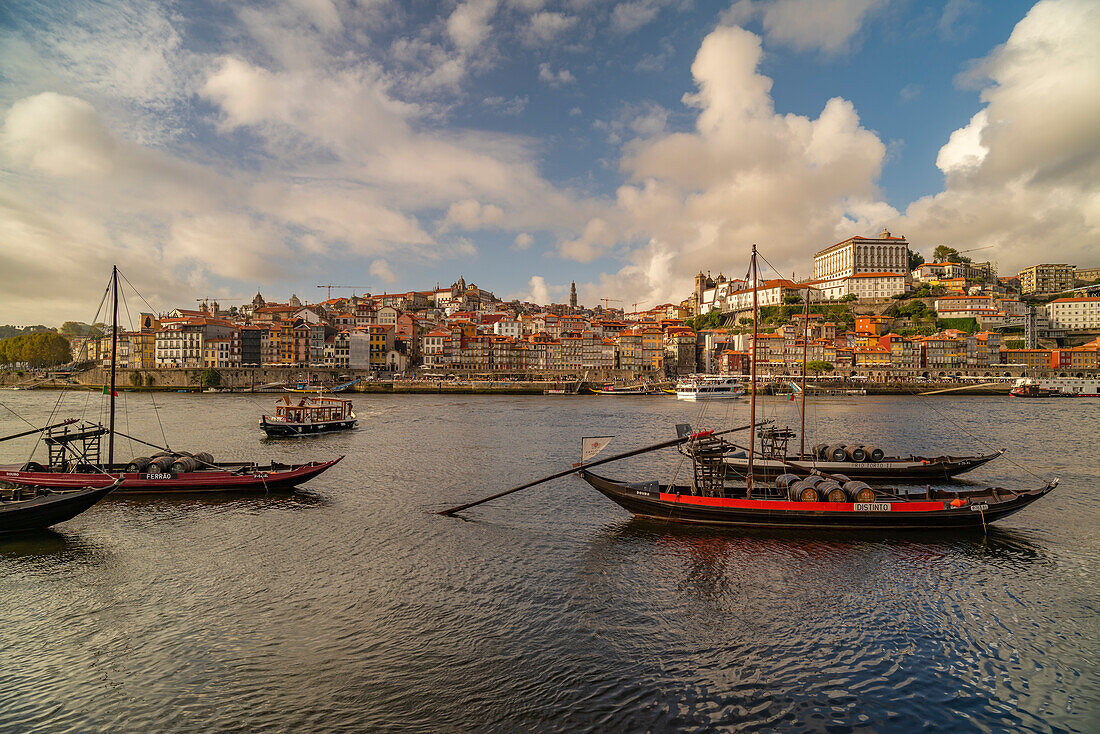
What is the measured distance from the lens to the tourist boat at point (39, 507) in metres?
15.2

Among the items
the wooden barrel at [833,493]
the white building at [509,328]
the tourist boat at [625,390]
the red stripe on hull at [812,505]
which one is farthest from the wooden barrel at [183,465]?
the white building at [509,328]

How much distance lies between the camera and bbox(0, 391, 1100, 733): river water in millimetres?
8328

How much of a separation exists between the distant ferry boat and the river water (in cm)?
7954

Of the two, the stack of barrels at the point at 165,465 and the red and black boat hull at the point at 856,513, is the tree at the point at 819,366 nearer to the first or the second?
the red and black boat hull at the point at 856,513

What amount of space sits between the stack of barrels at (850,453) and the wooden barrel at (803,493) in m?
9.11

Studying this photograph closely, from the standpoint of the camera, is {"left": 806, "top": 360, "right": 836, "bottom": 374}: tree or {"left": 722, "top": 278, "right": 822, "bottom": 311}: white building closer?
{"left": 806, "top": 360, "right": 836, "bottom": 374}: tree

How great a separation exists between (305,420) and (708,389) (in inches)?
2276

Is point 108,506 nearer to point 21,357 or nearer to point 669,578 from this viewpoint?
point 669,578

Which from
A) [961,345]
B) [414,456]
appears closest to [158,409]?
[414,456]

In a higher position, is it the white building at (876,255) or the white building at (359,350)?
the white building at (876,255)

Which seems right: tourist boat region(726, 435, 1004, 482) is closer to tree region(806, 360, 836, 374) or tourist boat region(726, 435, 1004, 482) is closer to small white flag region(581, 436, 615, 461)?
small white flag region(581, 436, 615, 461)

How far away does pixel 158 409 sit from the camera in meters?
58.2

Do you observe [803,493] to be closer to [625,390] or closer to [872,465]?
[872,465]

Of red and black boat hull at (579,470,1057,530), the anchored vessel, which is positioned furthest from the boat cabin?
red and black boat hull at (579,470,1057,530)
